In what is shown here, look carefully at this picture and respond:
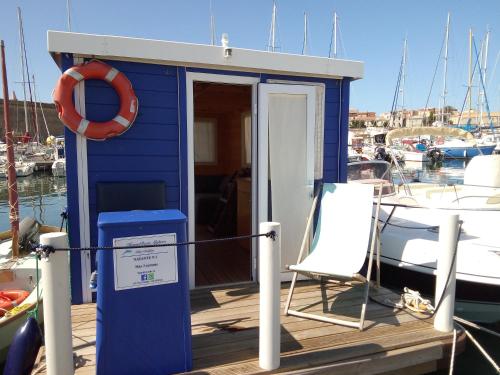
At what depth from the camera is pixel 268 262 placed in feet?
7.24

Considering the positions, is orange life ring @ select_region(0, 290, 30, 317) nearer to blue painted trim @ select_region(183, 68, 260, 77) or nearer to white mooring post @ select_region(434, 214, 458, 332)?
blue painted trim @ select_region(183, 68, 260, 77)

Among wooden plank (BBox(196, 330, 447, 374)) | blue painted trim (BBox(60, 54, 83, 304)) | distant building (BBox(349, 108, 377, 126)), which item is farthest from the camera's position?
distant building (BBox(349, 108, 377, 126))

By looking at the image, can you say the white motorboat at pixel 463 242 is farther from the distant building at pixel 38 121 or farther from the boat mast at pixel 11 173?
the distant building at pixel 38 121

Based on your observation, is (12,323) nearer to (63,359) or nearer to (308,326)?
(63,359)

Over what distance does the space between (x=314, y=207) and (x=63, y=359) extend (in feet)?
7.64

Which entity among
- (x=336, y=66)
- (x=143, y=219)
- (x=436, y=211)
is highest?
(x=336, y=66)

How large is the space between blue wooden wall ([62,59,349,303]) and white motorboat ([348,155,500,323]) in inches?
85.0

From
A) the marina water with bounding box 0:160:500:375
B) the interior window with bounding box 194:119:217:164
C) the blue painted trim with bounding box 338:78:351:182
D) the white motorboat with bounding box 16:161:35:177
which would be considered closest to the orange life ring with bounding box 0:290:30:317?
the marina water with bounding box 0:160:500:375

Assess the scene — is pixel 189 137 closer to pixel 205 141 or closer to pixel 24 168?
pixel 205 141

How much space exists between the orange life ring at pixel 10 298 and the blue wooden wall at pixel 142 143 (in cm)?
87

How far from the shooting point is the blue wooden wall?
3.16 metres

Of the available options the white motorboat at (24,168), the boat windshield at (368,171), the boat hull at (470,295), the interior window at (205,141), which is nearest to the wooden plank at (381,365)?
the boat hull at (470,295)

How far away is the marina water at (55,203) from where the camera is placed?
3.73m

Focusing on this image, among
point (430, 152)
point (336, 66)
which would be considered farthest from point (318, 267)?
point (430, 152)
